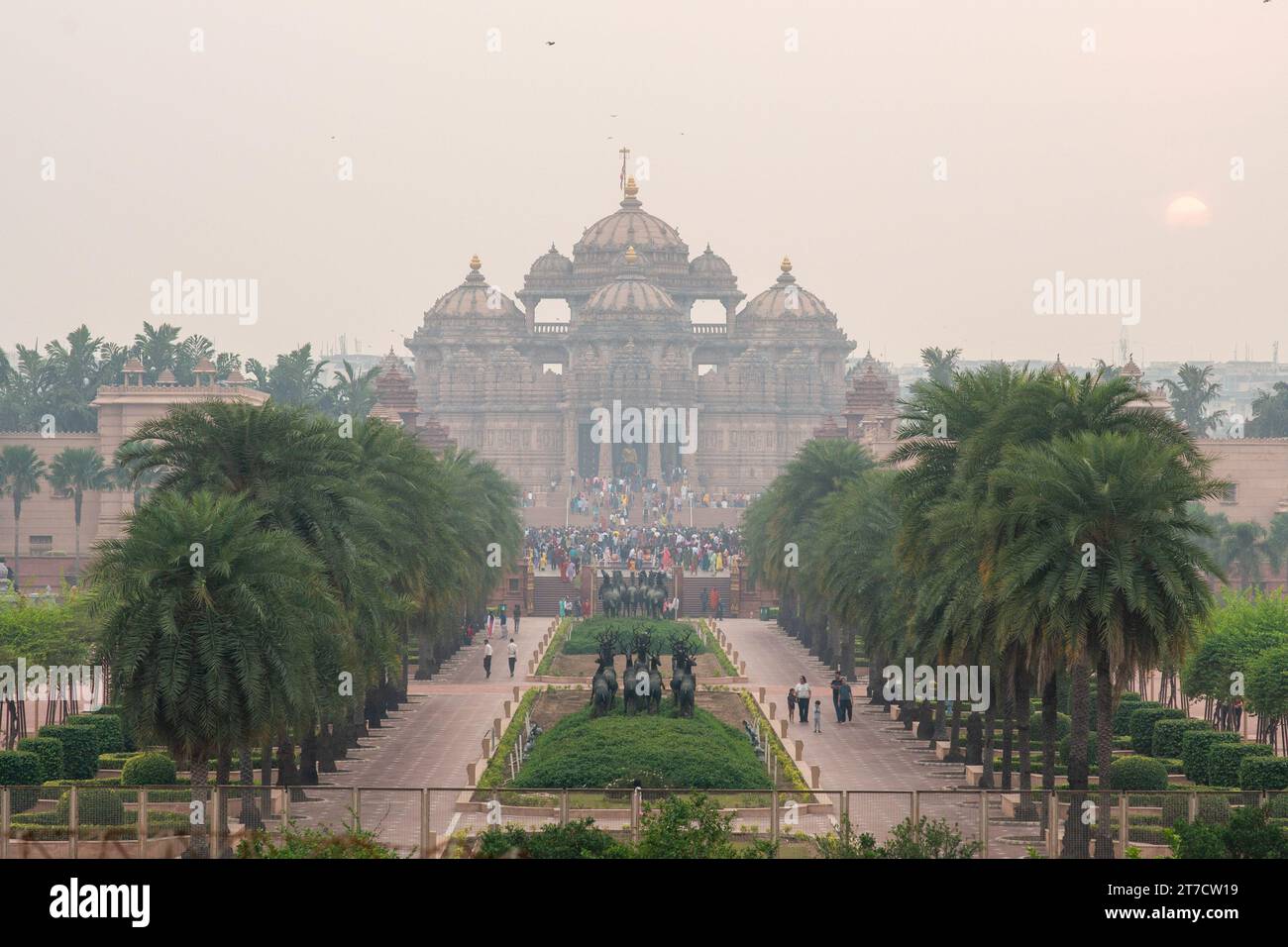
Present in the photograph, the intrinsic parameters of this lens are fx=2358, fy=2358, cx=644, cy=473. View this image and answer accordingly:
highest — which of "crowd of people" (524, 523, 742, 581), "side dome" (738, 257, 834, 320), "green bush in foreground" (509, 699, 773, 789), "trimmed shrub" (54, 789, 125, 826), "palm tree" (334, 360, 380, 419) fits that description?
"side dome" (738, 257, 834, 320)

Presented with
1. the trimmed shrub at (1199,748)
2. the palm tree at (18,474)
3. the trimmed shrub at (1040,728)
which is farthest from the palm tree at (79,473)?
the trimmed shrub at (1199,748)

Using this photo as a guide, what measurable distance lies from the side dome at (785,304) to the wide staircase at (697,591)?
9155cm

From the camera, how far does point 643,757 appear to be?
39.7 meters

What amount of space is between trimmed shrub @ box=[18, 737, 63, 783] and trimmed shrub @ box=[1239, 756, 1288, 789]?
20419mm

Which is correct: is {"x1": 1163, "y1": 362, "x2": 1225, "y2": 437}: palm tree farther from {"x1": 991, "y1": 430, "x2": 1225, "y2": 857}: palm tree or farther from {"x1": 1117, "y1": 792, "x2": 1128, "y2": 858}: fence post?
{"x1": 1117, "y1": 792, "x2": 1128, "y2": 858}: fence post

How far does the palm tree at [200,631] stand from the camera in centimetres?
3359

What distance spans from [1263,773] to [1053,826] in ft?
29.7

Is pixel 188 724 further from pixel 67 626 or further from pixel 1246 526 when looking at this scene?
pixel 1246 526

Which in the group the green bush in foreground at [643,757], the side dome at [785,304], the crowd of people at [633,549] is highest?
the side dome at [785,304]

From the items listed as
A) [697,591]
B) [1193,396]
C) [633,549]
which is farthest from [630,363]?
[697,591]

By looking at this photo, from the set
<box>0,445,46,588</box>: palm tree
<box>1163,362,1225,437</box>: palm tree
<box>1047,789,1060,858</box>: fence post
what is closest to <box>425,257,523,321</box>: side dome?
<box>1163,362,1225,437</box>: palm tree

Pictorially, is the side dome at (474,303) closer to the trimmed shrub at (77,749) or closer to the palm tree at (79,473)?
the palm tree at (79,473)

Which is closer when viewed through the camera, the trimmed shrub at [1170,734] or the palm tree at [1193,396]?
the trimmed shrub at [1170,734]

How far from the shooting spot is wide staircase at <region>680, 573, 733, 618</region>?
3479 inches
